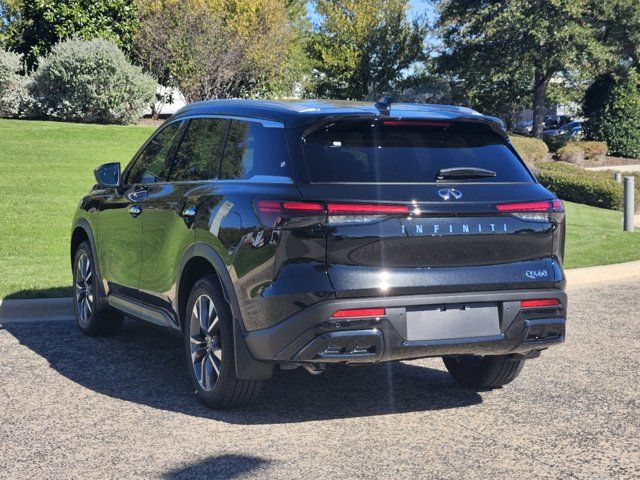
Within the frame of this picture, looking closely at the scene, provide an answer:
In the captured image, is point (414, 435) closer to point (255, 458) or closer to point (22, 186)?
point (255, 458)

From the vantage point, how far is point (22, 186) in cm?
1794

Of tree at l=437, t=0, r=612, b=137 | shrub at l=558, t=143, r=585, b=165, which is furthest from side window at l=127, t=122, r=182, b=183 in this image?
tree at l=437, t=0, r=612, b=137

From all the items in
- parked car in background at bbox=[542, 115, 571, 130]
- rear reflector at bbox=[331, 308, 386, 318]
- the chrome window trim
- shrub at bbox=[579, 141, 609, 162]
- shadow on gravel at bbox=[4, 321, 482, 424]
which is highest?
the chrome window trim

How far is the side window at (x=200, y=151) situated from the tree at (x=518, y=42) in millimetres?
32675

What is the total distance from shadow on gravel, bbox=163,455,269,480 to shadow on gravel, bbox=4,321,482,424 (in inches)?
27.5

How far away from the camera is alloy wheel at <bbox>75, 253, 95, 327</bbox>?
7820mm

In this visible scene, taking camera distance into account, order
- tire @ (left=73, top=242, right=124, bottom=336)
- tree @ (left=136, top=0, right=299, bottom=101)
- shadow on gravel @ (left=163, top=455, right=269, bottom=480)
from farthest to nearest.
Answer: tree @ (left=136, top=0, right=299, bottom=101) → tire @ (left=73, top=242, right=124, bottom=336) → shadow on gravel @ (left=163, top=455, right=269, bottom=480)

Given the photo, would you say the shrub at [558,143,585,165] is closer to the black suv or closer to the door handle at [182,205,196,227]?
the black suv

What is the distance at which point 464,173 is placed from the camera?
17.6ft

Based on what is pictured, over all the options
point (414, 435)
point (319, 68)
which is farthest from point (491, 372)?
point (319, 68)

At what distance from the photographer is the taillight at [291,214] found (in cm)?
495

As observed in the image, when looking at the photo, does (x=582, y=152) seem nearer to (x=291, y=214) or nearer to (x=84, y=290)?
(x=84, y=290)

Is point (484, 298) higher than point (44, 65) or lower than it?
lower

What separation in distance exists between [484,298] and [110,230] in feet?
10.5
